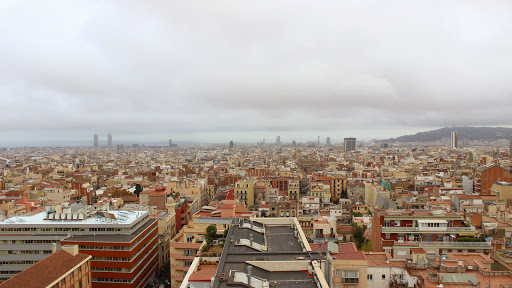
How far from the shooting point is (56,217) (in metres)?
25.5

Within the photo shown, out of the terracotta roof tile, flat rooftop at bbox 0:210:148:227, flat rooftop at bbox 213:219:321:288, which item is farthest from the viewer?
flat rooftop at bbox 0:210:148:227

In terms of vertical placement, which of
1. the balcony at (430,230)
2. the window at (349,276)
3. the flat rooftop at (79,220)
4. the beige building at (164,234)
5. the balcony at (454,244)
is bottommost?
the beige building at (164,234)

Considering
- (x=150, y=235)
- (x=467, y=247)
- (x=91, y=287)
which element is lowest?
(x=91, y=287)

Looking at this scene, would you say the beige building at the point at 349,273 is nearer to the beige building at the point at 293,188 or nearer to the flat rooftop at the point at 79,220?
the flat rooftop at the point at 79,220

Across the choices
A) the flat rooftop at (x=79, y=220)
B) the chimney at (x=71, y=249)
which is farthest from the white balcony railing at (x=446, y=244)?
the chimney at (x=71, y=249)

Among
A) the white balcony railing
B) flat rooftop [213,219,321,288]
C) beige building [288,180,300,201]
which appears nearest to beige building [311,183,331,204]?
beige building [288,180,300,201]

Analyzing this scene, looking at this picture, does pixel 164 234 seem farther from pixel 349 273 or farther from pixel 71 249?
pixel 349 273

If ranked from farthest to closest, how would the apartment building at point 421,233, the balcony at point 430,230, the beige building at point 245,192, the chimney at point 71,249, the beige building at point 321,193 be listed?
the beige building at point 321,193, the beige building at point 245,192, the chimney at point 71,249, the balcony at point 430,230, the apartment building at point 421,233

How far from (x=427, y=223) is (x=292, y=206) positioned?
17735 millimetres

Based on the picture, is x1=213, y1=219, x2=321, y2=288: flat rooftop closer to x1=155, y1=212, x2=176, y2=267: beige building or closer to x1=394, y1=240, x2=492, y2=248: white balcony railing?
x1=394, y1=240, x2=492, y2=248: white balcony railing

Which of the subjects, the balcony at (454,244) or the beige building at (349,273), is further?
the balcony at (454,244)

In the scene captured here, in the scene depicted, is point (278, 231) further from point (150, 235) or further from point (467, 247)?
point (150, 235)

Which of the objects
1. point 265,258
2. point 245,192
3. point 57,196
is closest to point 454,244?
point 265,258

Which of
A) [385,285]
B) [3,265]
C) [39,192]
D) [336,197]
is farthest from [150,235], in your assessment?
[336,197]
